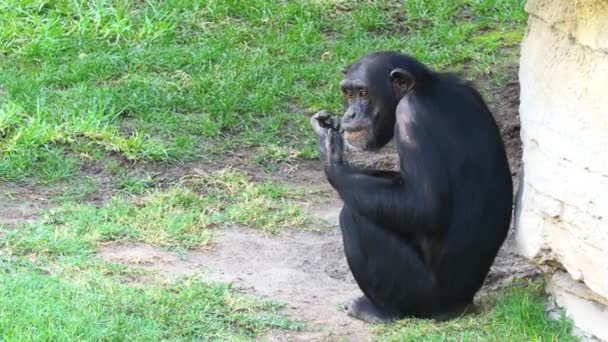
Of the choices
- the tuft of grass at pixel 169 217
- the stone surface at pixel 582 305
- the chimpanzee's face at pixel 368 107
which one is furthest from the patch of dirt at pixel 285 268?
the stone surface at pixel 582 305

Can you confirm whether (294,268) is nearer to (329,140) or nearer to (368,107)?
(329,140)

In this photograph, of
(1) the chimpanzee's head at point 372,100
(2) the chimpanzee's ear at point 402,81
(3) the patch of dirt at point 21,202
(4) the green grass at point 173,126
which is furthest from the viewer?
(3) the patch of dirt at point 21,202

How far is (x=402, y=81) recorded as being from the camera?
595 cm

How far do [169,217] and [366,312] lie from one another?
159 cm

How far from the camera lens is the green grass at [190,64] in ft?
26.1

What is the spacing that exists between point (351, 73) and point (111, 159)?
7.52 ft

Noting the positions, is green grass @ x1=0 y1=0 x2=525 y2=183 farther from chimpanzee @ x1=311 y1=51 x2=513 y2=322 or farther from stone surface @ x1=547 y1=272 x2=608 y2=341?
stone surface @ x1=547 y1=272 x2=608 y2=341

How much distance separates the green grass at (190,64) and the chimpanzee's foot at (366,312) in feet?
7.74

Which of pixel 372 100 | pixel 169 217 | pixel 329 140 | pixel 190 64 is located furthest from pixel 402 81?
pixel 190 64

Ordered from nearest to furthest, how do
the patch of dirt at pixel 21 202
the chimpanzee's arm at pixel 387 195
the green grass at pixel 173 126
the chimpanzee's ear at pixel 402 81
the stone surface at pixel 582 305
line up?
1. the stone surface at pixel 582 305
2. the green grass at pixel 173 126
3. the chimpanzee's arm at pixel 387 195
4. the chimpanzee's ear at pixel 402 81
5. the patch of dirt at pixel 21 202

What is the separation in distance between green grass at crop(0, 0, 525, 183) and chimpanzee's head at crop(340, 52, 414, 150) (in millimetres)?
2051

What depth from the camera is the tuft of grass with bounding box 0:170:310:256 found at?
6430 millimetres

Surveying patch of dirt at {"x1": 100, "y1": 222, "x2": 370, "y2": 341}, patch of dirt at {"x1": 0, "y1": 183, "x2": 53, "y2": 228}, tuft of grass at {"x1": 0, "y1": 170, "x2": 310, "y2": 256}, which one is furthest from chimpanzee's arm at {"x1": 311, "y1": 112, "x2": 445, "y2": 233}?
patch of dirt at {"x1": 0, "y1": 183, "x2": 53, "y2": 228}

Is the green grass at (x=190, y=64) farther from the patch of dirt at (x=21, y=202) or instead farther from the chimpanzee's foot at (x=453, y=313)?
the chimpanzee's foot at (x=453, y=313)
